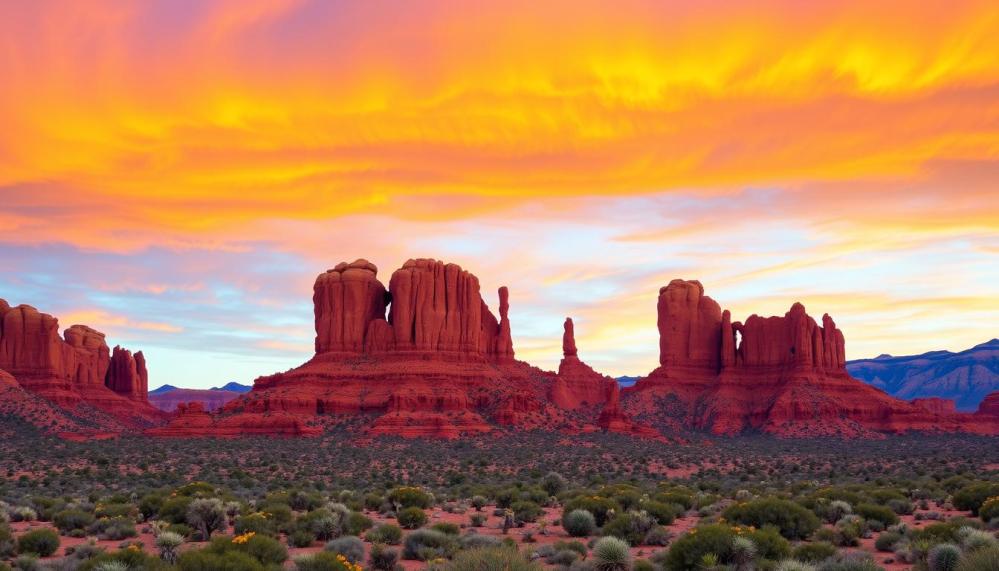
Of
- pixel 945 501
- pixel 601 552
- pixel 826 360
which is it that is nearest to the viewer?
pixel 601 552

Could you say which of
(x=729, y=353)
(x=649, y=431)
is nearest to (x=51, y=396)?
(x=649, y=431)

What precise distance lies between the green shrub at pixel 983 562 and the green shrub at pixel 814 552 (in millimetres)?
4322

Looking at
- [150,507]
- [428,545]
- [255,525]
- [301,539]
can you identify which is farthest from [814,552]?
[150,507]

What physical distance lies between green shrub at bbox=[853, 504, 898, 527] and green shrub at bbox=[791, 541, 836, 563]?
8298mm

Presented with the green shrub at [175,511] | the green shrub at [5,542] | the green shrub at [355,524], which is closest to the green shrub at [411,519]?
the green shrub at [355,524]

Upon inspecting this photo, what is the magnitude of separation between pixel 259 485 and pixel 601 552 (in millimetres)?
29119

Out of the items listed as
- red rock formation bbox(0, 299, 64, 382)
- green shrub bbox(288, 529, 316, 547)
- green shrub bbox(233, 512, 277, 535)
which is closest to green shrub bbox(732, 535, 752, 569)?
green shrub bbox(288, 529, 316, 547)

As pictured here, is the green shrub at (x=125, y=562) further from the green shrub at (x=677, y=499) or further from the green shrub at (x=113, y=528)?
the green shrub at (x=677, y=499)

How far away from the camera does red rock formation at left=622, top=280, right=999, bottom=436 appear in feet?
362

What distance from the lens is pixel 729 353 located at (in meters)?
126

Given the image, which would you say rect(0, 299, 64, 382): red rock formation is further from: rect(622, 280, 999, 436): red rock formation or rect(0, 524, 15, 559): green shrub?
rect(0, 524, 15, 559): green shrub

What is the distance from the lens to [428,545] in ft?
70.8

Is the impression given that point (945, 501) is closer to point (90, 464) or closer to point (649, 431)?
point (90, 464)

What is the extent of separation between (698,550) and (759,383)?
110701 millimetres
